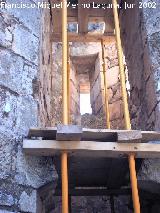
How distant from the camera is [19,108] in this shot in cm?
288

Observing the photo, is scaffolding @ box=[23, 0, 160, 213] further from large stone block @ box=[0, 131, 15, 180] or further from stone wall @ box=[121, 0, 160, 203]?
stone wall @ box=[121, 0, 160, 203]

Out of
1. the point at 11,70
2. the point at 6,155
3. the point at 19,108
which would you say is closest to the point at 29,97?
the point at 19,108

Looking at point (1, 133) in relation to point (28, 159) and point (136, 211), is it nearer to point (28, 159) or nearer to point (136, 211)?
point (28, 159)

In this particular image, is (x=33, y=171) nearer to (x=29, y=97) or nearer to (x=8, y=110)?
(x=8, y=110)

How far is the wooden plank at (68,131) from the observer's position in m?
2.52

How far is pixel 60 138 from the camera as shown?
259 centimetres

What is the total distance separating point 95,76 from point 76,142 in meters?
5.52

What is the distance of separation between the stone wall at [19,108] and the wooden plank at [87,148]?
0.46 ft

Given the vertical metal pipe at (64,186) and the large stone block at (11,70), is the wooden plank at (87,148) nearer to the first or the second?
the vertical metal pipe at (64,186)

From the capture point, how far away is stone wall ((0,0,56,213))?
2.56m

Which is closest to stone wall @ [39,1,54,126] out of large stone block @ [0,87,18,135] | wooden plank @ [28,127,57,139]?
large stone block @ [0,87,18,135]

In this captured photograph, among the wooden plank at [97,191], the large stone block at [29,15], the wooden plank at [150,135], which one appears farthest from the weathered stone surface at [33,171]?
the large stone block at [29,15]

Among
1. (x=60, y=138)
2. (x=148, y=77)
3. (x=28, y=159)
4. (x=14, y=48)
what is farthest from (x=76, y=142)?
(x=148, y=77)

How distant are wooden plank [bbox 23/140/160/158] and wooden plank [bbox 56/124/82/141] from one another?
75mm
